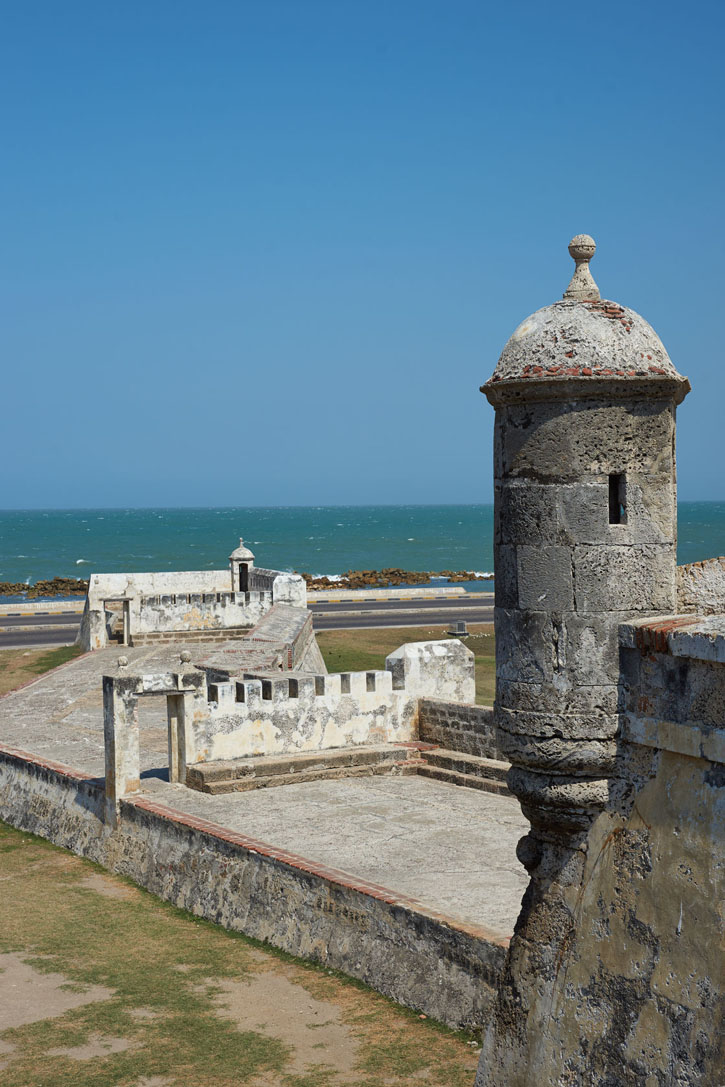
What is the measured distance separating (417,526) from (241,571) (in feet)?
493

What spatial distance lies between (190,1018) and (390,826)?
444cm

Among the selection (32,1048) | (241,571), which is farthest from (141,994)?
(241,571)

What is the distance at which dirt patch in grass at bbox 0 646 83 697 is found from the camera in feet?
107

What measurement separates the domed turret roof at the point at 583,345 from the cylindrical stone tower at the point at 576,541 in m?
0.01

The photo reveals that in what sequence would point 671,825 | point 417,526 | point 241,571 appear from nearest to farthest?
point 671,825, point 241,571, point 417,526

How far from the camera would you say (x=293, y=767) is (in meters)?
17.7

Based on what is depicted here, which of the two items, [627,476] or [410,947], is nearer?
[627,476]

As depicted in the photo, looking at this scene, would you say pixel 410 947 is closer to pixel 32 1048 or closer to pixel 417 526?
pixel 32 1048

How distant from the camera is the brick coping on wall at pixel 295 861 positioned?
427 inches

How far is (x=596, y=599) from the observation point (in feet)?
23.3

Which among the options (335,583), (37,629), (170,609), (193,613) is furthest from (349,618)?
(335,583)

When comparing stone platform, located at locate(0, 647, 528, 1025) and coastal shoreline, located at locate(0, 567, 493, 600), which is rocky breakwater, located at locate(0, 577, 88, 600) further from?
stone platform, located at locate(0, 647, 528, 1025)

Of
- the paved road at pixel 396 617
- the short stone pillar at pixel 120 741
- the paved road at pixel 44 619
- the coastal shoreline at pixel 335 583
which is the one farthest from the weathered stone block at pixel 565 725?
the coastal shoreline at pixel 335 583

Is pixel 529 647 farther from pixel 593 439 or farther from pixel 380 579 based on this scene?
pixel 380 579
